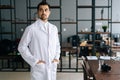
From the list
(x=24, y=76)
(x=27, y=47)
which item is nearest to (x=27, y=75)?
(x=24, y=76)

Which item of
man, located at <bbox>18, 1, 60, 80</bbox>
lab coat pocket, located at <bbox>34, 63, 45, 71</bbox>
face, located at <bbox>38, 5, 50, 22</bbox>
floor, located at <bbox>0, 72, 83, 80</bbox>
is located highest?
face, located at <bbox>38, 5, 50, 22</bbox>

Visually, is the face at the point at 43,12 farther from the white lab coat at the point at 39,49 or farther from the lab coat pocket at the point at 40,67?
the lab coat pocket at the point at 40,67

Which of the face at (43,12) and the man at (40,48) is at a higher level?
the face at (43,12)

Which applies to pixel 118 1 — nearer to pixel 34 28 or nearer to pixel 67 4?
pixel 67 4

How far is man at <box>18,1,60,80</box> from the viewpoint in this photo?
2350 millimetres

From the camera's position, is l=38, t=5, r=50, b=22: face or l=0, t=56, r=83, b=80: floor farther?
l=0, t=56, r=83, b=80: floor

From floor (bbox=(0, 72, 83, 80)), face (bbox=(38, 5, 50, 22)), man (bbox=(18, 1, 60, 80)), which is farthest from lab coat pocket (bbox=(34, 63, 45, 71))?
floor (bbox=(0, 72, 83, 80))

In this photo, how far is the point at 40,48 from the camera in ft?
7.68

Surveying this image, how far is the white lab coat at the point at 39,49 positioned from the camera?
2.35 meters

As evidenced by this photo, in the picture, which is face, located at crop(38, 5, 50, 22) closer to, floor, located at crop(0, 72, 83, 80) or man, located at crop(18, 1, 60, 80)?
man, located at crop(18, 1, 60, 80)

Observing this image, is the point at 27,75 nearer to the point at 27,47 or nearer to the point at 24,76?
the point at 24,76

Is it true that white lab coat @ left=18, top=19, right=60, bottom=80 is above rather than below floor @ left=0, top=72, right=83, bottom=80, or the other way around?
above

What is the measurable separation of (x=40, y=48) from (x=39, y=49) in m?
0.01

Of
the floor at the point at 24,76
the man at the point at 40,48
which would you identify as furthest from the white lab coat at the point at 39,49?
the floor at the point at 24,76
